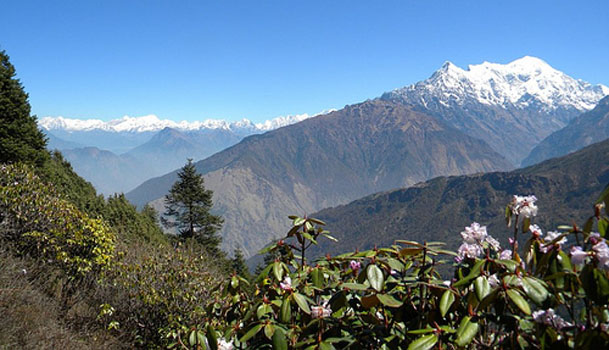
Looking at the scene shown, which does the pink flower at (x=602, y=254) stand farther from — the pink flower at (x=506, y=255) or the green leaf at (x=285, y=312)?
the green leaf at (x=285, y=312)

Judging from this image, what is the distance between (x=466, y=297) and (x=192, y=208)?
35051mm

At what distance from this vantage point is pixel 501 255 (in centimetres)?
269

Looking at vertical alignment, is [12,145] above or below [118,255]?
above

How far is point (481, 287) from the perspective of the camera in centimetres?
193

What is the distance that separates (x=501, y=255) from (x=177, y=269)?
8608 mm

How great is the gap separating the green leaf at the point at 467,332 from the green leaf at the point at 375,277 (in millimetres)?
475

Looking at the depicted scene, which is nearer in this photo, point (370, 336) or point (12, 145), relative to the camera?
point (370, 336)

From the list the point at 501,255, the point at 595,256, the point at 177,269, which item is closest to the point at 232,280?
the point at 501,255

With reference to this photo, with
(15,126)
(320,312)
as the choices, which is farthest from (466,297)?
(15,126)

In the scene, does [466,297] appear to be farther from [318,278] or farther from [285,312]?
[285,312]

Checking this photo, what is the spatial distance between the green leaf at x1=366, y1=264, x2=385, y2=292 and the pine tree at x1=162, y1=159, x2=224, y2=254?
33.9m

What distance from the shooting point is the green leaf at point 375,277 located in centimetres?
222

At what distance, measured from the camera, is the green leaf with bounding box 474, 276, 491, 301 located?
1.90m

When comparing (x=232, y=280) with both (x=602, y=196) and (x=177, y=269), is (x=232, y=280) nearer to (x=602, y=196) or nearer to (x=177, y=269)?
(x=602, y=196)
